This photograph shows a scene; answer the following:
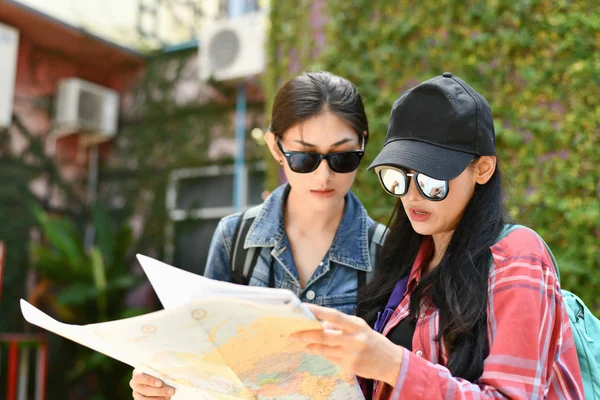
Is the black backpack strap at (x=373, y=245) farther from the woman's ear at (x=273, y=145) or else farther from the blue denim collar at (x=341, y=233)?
the woman's ear at (x=273, y=145)

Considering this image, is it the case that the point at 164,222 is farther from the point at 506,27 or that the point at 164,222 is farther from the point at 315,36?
the point at 506,27

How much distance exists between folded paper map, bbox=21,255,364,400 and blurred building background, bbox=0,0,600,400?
2.64m

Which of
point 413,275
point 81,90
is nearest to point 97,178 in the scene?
point 81,90

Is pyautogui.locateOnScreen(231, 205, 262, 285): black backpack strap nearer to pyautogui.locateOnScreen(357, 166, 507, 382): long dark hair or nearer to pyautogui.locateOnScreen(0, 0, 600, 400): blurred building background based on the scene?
pyautogui.locateOnScreen(357, 166, 507, 382): long dark hair

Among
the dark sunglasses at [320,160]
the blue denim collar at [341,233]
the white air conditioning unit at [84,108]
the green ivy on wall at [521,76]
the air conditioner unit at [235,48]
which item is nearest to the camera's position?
the dark sunglasses at [320,160]

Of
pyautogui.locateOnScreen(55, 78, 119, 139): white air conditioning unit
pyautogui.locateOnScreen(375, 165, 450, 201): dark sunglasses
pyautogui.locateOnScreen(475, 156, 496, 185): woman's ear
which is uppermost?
pyautogui.locateOnScreen(55, 78, 119, 139): white air conditioning unit

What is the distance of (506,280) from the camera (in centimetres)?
117

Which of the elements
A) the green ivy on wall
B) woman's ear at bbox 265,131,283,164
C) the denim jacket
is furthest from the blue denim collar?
the green ivy on wall

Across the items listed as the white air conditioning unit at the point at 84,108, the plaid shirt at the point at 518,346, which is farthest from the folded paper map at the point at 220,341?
the white air conditioning unit at the point at 84,108

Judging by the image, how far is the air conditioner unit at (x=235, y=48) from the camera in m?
5.97

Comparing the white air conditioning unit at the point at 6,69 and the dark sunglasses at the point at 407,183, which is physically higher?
the white air conditioning unit at the point at 6,69

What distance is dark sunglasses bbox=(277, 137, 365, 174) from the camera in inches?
70.9

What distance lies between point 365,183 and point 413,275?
8.33ft

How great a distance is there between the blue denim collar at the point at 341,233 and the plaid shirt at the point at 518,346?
0.65 m
